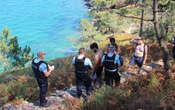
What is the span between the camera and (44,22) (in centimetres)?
6312

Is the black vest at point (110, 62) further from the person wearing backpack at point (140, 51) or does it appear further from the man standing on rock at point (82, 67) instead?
the person wearing backpack at point (140, 51)

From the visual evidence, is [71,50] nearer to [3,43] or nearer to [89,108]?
[3,43]

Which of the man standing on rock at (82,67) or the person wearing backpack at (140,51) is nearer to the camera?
the man standing on rock at (82,67)

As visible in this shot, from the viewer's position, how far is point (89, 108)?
512 cm

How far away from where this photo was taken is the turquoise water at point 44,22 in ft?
163

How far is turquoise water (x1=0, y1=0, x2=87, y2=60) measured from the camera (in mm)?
49688

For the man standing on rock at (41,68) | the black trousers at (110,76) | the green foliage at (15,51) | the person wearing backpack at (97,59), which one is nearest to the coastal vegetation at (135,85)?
the black trousers at (110,76)

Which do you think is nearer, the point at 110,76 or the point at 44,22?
the point at 110,76

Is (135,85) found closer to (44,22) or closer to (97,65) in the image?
Result: (97,65)

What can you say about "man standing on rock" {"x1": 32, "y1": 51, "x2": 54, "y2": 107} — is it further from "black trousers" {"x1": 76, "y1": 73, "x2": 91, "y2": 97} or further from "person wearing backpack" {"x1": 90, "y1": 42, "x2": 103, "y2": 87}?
"person wearing backpack" {"x1": 90, "y1": 42, "x2": 103, "y2": 87}

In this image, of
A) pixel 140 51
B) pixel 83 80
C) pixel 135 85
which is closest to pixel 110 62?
pixel 83 80

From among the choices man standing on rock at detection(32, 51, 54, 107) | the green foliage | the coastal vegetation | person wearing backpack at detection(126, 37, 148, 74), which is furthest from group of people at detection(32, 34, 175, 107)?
the green foliage

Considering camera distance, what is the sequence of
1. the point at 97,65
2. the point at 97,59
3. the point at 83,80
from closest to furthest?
1. the point at 83,80
2. the point at 97,59
3. the point at 97,65

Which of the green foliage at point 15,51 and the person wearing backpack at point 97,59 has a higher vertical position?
the person wearing backpack at point 97,59
